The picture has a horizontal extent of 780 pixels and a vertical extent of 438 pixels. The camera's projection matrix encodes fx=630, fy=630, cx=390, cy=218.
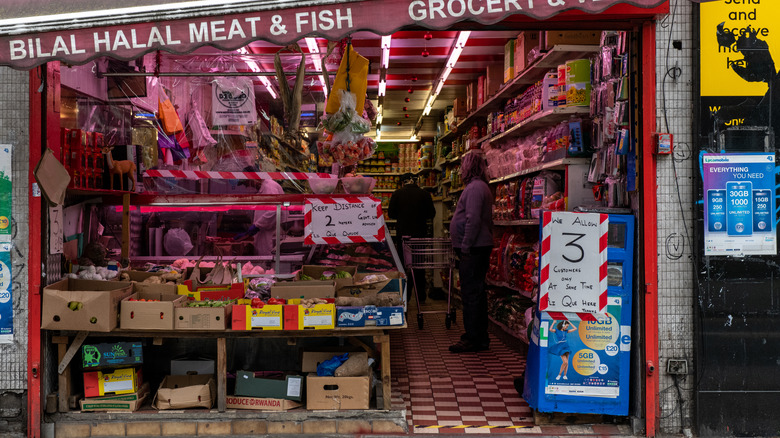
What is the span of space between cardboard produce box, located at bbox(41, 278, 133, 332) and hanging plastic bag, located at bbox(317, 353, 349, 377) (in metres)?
1.42

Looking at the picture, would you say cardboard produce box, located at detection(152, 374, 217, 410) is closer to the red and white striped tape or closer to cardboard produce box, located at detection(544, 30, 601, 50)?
the red and white striped tape

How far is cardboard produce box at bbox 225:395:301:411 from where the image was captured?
4312mm

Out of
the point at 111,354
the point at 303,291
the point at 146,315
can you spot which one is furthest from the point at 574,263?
the point at 111,354

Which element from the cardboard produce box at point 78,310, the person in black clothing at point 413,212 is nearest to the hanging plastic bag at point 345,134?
the cardboard produce box at point 78,310

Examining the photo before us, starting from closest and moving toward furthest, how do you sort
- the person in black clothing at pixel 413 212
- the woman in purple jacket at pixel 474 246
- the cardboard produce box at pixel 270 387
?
the cardboard produce box at pixel 270 387
the woman in purple jacket at pixel 474 246
the person in black clothing at pixel 413 212

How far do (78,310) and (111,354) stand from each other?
430 millimetres

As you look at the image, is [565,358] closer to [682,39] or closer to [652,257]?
[652,257]

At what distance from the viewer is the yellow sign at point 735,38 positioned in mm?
4016

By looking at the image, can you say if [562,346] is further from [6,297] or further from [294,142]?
[294,142]

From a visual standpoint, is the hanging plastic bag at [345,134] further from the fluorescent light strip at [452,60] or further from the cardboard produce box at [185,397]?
the cardboard produce box at [185,397]

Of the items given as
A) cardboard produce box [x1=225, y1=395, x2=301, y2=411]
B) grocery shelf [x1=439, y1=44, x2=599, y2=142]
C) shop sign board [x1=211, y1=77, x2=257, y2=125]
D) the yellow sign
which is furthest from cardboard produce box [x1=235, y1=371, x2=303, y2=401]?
grocery shelf [x1=439, y1=44, x2=599, y2=142]

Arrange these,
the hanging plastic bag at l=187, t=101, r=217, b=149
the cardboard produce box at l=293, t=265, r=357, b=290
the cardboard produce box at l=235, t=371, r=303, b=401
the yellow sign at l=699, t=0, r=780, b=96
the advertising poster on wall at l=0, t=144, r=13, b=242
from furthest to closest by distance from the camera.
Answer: the hanging plastic bag at l=187, t=101, r=217, b=149 < the cardboard produce box at l=293, t=265, r=357, b=290 < the cardboard produce box at l=235, t=371, r=303, b=401 < the advertising poster on wall at l=0, t=144, r=13, b=242 < the yellow sign at l=699, t=0, r=780, b=96

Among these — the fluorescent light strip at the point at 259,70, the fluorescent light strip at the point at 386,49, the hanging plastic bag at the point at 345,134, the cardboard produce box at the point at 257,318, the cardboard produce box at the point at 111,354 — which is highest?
the fluorescent light strip at the point at 386,49

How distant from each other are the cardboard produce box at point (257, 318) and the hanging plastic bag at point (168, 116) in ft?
9.03
